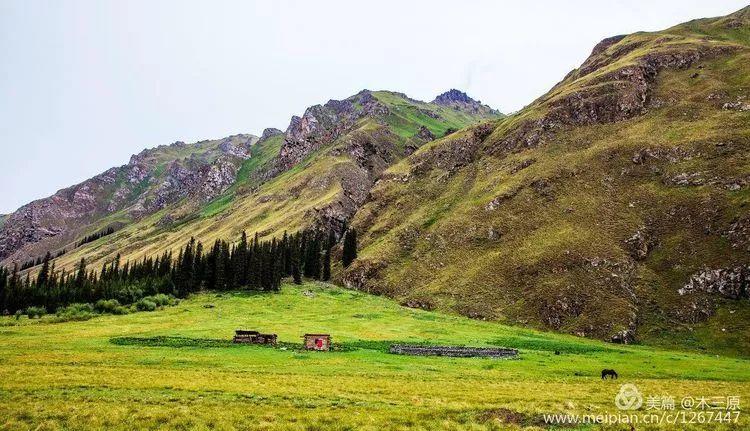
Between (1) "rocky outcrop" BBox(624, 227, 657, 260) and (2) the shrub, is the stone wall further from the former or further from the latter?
(2) the shrub

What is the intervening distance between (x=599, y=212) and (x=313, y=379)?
335 ft

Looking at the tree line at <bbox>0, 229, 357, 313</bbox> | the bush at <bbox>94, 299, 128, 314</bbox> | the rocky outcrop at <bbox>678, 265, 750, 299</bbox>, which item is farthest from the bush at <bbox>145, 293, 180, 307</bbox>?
the rocky outcrop at <bbox>678, 265, 750, 299</bbox>

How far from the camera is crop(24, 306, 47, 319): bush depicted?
9996 centimetres

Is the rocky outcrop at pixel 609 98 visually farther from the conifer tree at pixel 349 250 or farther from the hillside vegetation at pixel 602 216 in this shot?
the conifer tree at pixel 349 250

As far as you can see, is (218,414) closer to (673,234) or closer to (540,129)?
(673,234)

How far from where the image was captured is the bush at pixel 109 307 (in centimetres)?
10319

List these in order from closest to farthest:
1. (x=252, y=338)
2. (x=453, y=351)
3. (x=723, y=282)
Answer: (x=453, y=351), (x=252, y=338), (x=723, y=282)

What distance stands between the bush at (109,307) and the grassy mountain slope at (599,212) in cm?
6119

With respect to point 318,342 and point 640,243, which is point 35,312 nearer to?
point 318,342

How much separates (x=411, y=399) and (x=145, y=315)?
3365 inches

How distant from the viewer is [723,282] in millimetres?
88688

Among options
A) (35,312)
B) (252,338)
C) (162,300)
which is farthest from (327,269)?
(252,338)

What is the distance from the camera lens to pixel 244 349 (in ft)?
196

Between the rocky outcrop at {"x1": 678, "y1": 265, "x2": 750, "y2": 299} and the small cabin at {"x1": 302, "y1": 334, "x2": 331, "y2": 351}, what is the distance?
72.5 meters
